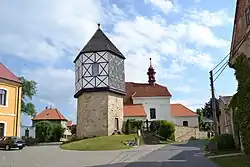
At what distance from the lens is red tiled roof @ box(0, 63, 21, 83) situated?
37.2 meters

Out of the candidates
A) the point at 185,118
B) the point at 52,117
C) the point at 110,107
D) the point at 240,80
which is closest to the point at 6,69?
the point at 110,107

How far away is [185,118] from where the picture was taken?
225ft

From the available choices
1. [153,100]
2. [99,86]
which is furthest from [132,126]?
[153,100]

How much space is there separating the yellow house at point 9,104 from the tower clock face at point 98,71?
8.52 meters

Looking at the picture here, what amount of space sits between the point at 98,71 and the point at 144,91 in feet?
76.7

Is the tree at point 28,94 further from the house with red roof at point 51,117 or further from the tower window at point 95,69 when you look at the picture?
the tower window at point 95,69

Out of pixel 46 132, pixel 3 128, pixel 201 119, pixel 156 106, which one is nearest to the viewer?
pixel 3 128

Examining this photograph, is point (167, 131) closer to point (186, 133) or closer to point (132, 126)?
point (132, 126)

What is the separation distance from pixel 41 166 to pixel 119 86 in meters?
28.3

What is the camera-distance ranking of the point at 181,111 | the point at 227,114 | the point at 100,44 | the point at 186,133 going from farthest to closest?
the point at 181,111, the point at 186,133, the point at 100,44, the point at 227,114

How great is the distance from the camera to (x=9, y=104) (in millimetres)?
36969

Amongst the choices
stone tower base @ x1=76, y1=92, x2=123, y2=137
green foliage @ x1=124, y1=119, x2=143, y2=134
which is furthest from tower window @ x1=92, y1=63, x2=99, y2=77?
green foliage @ x1=124, y1=119, x2=143, y2=134

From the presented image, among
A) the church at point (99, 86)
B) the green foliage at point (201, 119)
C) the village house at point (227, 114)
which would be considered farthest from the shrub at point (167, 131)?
the green foliage at point (201, 119)

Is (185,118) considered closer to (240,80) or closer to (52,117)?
(52,117)
